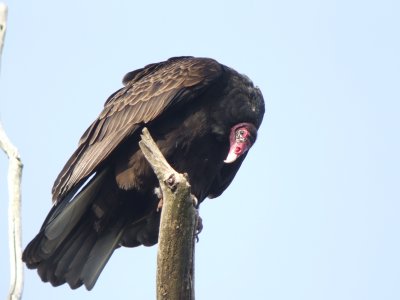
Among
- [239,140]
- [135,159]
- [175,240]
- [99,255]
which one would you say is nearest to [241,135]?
[239,140]

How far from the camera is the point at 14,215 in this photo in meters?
4.25

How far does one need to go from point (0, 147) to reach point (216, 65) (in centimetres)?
276

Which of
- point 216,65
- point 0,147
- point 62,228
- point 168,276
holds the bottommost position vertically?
point 168,276

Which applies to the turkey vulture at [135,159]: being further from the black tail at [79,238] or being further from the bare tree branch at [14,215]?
the bare tree branch at [14,215]

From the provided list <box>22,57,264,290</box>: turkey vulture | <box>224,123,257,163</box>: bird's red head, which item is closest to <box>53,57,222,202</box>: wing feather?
<box>22,57,264,290</box>: turkey vulture

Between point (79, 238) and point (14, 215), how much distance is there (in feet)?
8.30

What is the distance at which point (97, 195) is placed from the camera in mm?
6727

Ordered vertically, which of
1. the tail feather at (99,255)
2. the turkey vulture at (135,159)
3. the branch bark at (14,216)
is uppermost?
the turkey vulture at (135,159)

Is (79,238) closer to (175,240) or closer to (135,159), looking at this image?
(135,159)

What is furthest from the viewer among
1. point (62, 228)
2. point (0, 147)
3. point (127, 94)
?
point (127, 94)

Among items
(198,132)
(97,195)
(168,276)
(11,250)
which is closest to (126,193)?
(97,195)

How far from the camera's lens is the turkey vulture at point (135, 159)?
6570 millimetres

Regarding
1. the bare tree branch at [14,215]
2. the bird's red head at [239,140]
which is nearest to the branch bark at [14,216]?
the bare tree branch at [14,215]

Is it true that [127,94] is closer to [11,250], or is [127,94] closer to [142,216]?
[142,216]
